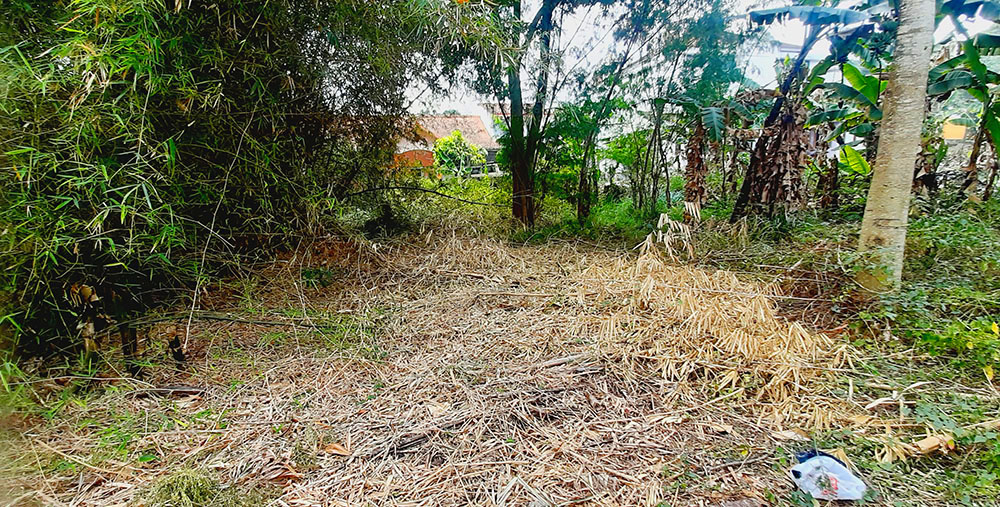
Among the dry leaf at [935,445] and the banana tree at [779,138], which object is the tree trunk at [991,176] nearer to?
the banana tree at [779,138]

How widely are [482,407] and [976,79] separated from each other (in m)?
3.59

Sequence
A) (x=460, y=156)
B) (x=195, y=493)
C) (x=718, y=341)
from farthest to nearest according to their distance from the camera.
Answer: (x=460, y=156)
(x=718, y=341)
(x=195, y=493)

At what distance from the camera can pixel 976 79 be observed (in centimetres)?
254

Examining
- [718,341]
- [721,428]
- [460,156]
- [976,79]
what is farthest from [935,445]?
[460,156]

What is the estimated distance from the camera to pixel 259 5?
5.85 feet

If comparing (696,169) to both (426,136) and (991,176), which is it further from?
(426,136)

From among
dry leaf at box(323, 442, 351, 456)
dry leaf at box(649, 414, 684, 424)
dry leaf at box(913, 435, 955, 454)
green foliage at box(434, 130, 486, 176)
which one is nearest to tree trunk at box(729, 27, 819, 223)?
dry leaf at box(913, 435, 955, 454)

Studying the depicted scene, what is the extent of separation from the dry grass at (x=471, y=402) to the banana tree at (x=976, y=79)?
6.65 feet

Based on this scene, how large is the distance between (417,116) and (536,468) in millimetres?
2955

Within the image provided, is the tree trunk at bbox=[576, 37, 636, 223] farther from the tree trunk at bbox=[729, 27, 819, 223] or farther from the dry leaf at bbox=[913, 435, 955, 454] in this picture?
the dry leaf at bbox=[913, 435, 955, 454]

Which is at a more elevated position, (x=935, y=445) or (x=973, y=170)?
(x=973, y=170)

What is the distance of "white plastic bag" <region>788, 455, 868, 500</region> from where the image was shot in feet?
3.50

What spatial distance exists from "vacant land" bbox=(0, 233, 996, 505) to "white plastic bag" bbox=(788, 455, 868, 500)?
0.04 m

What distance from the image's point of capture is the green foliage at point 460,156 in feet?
15.3
